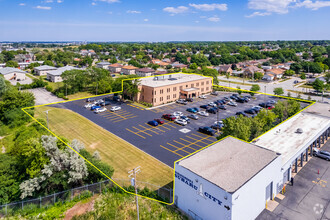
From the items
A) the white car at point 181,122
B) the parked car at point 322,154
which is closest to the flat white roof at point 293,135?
the parked car at point 322,154

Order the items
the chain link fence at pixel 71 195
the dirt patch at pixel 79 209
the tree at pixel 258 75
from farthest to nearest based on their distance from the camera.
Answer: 1. the tree at pixel 258 75
2. the chain link fence at pixel 71 195
3. the dirt patch at pixel 79 209

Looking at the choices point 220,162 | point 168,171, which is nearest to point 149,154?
point 168,171

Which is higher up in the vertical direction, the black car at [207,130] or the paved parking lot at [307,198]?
the black car at [207,130]

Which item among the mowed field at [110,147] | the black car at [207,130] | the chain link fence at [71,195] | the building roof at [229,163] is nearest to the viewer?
the building roof at [229,163]

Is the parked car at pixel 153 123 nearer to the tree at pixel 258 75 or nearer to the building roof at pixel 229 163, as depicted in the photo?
the building roof at pixel 229 163

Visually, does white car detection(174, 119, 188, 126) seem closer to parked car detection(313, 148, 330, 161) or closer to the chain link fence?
the chain link fence

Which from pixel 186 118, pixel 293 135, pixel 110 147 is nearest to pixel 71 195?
pixel 110 147

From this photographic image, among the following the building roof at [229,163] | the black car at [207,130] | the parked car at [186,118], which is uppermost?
the building roof at [229,163]
